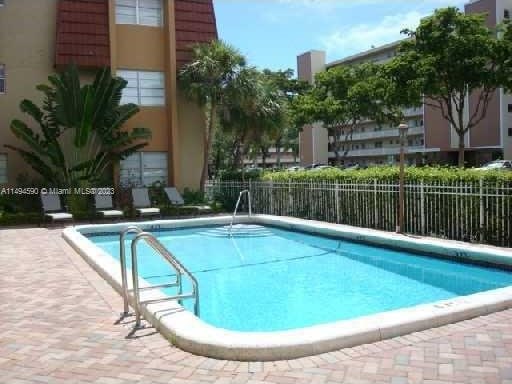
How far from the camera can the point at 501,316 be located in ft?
18.6

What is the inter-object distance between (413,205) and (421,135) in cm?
5581

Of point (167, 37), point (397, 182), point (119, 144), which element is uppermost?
point (167, 37)

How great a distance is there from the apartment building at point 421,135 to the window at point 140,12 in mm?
21918

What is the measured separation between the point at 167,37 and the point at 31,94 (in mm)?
5813

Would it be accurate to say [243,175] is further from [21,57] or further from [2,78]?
[2,78]

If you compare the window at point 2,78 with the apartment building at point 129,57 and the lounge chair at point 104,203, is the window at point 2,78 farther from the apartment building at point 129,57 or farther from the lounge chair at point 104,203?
the lounge chair at point 104,203

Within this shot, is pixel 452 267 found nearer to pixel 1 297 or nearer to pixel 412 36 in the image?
pixel 1 297

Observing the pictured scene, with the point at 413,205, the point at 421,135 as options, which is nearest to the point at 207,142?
the point at 413,205

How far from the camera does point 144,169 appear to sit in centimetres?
2103

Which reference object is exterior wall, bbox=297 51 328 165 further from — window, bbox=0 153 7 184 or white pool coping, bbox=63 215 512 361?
white pool coping, bbox=63 215 512 361

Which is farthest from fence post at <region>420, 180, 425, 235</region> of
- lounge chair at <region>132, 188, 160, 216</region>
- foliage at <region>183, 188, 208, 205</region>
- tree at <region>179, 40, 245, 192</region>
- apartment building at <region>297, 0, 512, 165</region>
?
apartment building at <region>297, 0, 512, 165</region>

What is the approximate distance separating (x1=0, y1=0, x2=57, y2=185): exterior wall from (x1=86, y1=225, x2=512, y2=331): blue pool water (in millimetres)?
8515

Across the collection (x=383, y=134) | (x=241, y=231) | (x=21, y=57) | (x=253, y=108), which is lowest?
(x=241, y=231)

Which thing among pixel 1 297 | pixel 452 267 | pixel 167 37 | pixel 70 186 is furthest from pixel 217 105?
pixel 1 297
